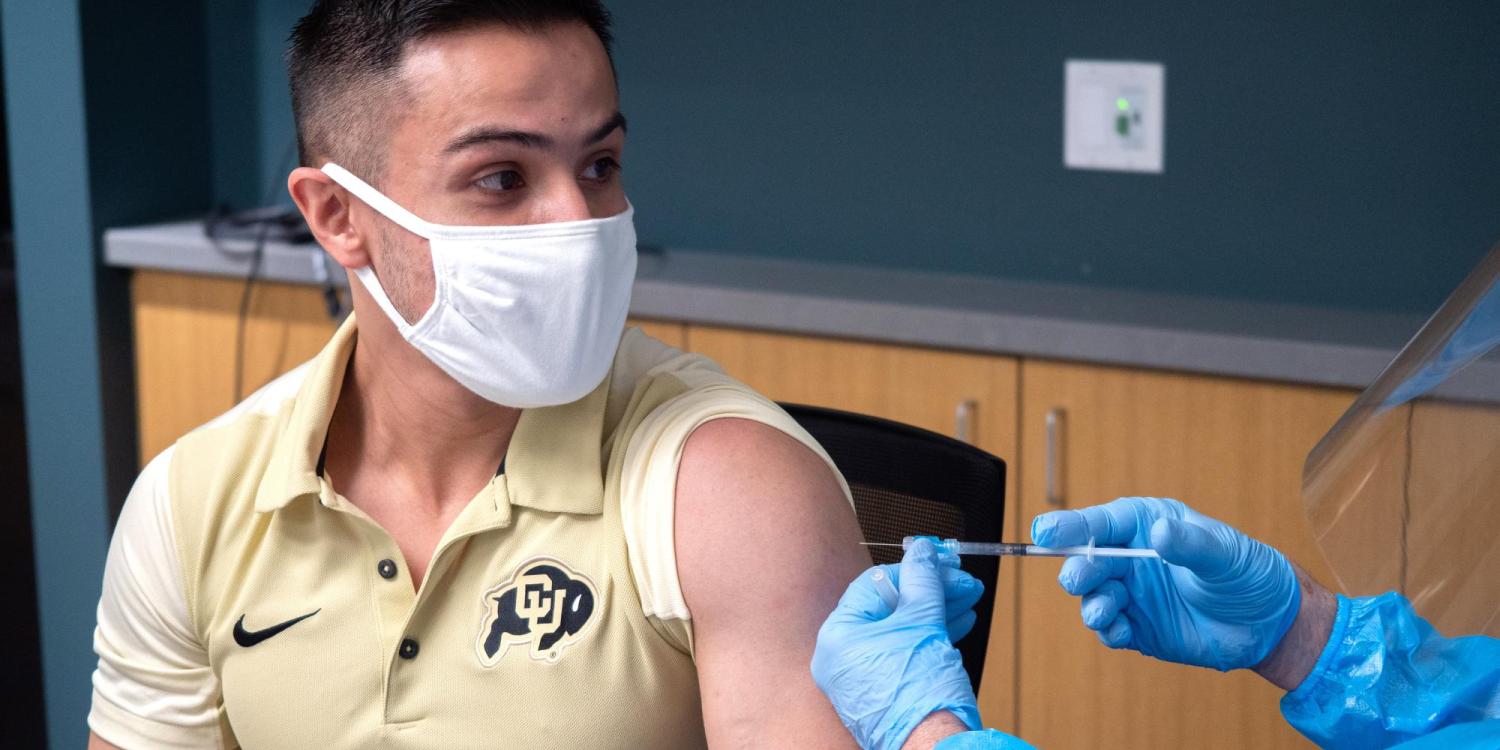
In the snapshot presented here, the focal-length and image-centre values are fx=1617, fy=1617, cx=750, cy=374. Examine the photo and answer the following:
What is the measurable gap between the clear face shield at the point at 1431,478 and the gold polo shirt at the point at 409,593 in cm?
44

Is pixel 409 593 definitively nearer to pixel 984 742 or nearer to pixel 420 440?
pixel 420 440

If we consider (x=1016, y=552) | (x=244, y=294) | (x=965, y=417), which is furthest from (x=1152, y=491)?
(x=244, y=294)

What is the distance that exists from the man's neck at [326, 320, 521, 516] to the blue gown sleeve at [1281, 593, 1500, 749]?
739mm

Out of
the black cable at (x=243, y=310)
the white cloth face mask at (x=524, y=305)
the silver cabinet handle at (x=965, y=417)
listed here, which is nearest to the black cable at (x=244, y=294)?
the black cable at (x=243, y=310)

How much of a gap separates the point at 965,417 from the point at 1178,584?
46.2 inches

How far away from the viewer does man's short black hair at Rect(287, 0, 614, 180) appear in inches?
54.2

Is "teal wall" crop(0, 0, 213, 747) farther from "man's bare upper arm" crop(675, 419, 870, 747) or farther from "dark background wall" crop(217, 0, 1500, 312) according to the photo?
"man's bare upper arm" crop(675, 419, 870, 747)

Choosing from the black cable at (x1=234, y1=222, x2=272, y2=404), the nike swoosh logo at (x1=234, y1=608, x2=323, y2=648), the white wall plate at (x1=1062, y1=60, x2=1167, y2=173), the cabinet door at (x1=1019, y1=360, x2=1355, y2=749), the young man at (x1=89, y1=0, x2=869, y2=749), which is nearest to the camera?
the young man at (x1=89, y1=0, x2=869, y2=749)

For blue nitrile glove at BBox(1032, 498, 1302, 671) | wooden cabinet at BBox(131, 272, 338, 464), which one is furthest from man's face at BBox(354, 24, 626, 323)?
wooden cabinet at BBox(131, 272, 338, 464)

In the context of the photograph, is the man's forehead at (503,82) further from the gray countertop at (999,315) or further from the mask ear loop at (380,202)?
the gray countertop at (999,315)

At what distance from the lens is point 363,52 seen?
4.70 feet

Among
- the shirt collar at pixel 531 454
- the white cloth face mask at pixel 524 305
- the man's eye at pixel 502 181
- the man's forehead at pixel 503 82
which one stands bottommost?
the shirt collar at pixel 531 454

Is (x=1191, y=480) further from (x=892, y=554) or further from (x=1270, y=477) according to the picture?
(x=892, y=554)

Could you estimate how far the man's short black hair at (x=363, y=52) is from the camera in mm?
1378
